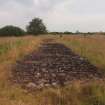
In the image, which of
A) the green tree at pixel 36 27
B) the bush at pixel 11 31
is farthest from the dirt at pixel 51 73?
the green tree at pixel 36 27

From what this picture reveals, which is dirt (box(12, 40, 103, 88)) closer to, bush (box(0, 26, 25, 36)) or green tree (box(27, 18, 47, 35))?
bush (box(0, 26, 25, 36))

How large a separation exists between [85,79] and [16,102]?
3183 mm

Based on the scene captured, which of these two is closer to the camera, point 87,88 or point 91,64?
point 87,88

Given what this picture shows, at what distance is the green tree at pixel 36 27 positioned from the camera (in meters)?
66.1

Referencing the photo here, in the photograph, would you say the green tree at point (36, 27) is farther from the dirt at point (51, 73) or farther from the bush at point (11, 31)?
the dirt at point (51, 73)

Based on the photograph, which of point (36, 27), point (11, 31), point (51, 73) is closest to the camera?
point (51, 73)

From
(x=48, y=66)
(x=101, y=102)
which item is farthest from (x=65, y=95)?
(x=48, y=66)

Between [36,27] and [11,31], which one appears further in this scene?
[36,27]

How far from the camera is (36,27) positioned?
218ft

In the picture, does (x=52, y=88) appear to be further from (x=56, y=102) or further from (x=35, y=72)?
(x=35, y=72)

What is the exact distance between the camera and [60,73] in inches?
397

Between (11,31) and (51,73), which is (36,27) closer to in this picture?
(11,31)

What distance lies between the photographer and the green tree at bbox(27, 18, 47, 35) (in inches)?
2603

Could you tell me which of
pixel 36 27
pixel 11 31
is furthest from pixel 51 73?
pixel 36 27
